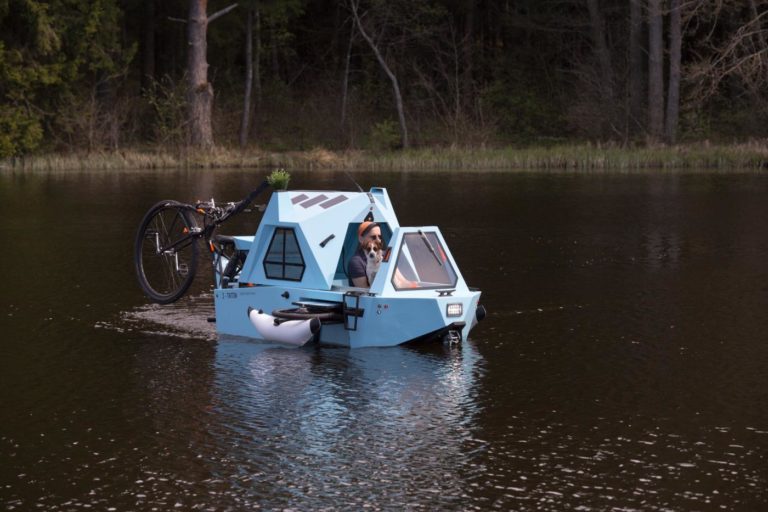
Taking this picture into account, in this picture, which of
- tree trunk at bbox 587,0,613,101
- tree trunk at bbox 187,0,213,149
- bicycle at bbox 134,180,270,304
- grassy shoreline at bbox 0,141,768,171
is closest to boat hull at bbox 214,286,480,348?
bicycle at bbox 134,180,270,304

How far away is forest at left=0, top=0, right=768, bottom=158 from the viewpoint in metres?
49.9

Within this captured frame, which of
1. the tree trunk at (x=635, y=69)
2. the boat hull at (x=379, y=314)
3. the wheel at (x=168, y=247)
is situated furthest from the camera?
the tree trunk at (x=635, y=69)

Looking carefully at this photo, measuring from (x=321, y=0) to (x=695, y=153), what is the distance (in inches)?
1150

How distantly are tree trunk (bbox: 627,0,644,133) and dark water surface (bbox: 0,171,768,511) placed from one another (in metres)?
33.3

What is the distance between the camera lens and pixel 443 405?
1124cm

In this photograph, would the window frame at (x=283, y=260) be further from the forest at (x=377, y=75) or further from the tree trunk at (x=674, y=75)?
the tree trunk at (x=674, y=75)

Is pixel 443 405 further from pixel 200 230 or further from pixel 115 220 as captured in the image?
pixel 115 220

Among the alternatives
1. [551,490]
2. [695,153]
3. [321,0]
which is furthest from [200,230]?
[321,0]

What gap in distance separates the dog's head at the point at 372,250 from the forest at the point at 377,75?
101 ft

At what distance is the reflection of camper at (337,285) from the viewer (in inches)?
519

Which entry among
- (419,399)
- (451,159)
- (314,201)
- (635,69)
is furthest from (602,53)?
(419,399)

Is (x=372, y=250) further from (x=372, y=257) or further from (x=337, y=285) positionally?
(x=337, y=285)

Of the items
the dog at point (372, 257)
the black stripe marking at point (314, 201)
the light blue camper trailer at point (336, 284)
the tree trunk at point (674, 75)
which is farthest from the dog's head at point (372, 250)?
the tree trunk at point (674, 75)

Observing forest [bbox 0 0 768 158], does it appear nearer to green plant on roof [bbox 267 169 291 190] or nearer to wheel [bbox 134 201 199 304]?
wheel [bbox 134 201 199 304]
